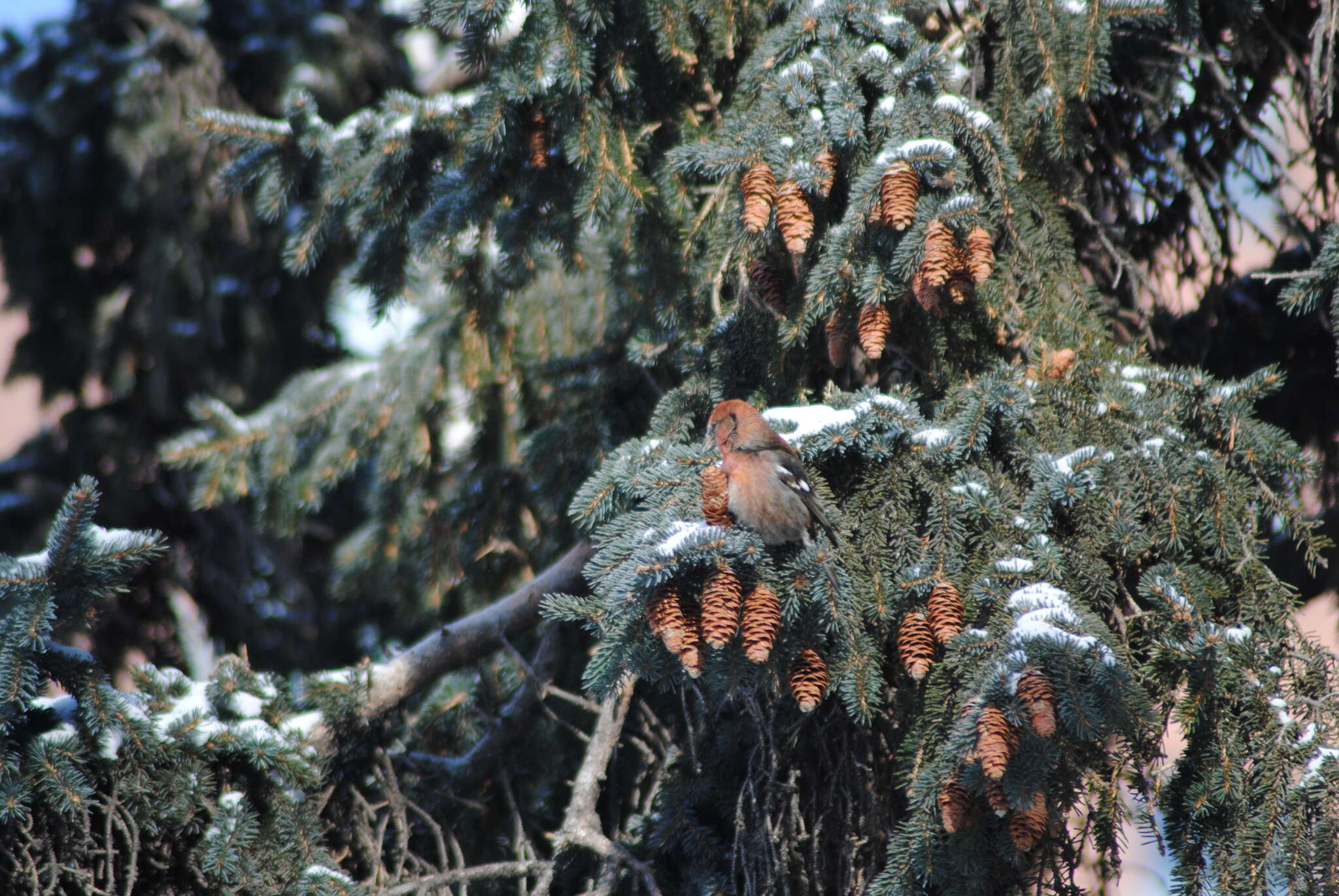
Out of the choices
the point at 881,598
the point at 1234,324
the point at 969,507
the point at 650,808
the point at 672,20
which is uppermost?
the point at 672,20

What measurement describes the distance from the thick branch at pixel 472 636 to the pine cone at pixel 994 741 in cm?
166

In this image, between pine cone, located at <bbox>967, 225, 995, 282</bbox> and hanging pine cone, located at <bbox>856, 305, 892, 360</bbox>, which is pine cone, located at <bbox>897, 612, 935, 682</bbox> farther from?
pine cone, located at <bbox>967, 225, 995, 282</bbox>

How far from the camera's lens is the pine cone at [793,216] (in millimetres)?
2385

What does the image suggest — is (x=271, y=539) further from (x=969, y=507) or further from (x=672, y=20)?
(x=969, y=507)

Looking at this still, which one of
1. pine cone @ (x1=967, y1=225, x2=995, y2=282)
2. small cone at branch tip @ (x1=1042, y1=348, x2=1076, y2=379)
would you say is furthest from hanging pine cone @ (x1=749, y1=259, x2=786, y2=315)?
small cone at branch tip @ (x1=1042, y1=348, x2=1076, y2=379)

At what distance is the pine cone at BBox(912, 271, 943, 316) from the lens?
2299mm

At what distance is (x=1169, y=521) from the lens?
222 centimetres

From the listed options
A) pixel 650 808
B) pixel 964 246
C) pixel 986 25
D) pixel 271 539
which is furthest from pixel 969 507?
pixel 271 539

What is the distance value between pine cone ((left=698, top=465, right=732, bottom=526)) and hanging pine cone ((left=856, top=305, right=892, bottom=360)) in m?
0.44

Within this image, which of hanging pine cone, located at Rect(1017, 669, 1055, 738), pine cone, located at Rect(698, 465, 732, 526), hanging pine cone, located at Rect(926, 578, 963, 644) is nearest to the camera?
hanging pine cone, located at Rect(1017, 669, 1055, 738)

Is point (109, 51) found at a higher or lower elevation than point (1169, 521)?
higher

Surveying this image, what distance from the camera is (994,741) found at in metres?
1.84

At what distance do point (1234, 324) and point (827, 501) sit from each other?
1955 millimetres

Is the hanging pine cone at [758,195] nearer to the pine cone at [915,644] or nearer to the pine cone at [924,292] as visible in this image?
the pine cone at [924,292]
